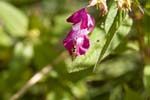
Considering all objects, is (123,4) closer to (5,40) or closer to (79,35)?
(79,35)

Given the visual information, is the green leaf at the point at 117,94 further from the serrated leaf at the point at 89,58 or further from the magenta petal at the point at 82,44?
the magenta petal at the point at 82,44

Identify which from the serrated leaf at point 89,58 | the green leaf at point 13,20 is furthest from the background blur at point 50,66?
the serrated leaf at point 89,58

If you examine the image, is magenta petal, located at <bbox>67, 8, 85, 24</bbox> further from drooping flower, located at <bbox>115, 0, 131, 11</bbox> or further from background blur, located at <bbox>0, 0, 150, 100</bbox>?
background blur, located at <bbox>0, 0, 150, 100</bbox>

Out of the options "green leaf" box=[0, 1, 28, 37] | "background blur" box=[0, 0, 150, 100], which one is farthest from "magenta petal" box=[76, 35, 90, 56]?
"green leaf" box=[0, 1, 28, 37]

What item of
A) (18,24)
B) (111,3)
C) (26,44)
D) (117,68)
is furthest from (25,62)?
(111,3)

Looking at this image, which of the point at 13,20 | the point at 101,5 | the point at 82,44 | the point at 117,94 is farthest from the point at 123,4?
the point at 13,20
